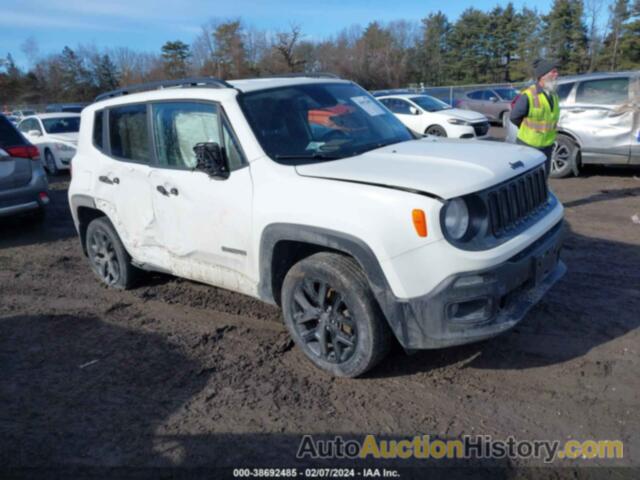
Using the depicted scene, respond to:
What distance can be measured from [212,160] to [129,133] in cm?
146

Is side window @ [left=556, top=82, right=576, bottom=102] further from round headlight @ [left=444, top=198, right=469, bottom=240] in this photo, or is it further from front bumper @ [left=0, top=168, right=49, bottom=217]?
front bumper @ [left=0, top=168, right=49, bottom=217]

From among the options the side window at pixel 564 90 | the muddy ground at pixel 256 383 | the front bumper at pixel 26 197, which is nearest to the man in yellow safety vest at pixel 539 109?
the muddy ground at pixel 256 383

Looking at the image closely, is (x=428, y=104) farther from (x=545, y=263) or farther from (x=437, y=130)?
(x=545, y=263)

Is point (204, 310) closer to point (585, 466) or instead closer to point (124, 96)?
point (124, 96)

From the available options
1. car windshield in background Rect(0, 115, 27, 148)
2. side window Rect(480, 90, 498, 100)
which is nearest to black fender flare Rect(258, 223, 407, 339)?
car windshield in background Rect(0, 115, 27, 148)

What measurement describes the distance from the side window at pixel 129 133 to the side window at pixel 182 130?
198 mm

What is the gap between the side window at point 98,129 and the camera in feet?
16.8

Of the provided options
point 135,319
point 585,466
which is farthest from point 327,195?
point 135,319

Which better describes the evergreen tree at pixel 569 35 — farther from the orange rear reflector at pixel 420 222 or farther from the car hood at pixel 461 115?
the orange rear reflector at pixel 420 222

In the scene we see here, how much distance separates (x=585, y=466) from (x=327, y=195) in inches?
79.5

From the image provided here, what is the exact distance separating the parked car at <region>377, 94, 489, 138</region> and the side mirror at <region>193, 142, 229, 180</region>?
11219 mm

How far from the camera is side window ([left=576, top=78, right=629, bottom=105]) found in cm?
913

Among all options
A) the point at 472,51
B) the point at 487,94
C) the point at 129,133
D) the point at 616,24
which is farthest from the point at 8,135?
the point at 472,51

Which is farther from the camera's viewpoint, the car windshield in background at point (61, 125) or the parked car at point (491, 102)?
the parked car at point (491, 102)
